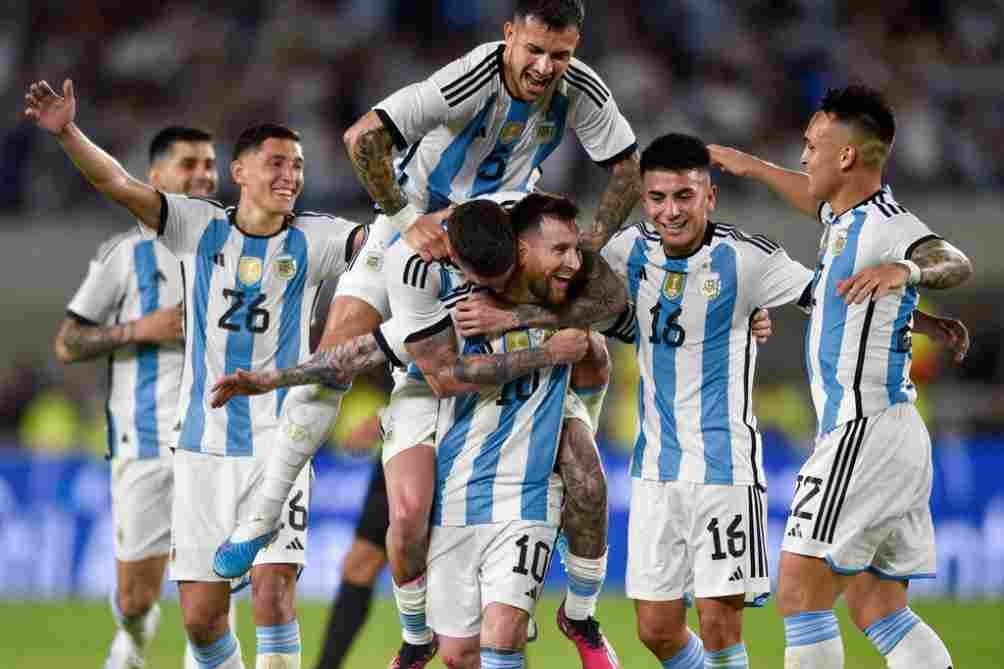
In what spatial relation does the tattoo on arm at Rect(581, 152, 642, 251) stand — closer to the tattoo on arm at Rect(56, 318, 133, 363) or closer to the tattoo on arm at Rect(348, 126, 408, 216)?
the tattoo on arm at Rect(348, 126, 408, 216)

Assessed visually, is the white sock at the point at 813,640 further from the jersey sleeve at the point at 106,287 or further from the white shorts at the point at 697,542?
the jersey sleeve at the point at 106,287

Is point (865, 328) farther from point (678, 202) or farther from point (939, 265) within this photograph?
point (678, 202)

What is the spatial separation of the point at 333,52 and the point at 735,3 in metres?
4.26

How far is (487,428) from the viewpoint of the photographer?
20.9 feet

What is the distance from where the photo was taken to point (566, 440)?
6465 millimetres

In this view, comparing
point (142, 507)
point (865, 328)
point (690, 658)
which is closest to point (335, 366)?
point (690, 658)

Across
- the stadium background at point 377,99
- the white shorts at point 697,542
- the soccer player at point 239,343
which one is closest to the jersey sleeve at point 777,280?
the white shorts at point 697,542

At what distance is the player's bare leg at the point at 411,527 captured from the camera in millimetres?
6332

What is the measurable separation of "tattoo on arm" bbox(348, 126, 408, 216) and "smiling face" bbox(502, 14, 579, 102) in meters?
0.60

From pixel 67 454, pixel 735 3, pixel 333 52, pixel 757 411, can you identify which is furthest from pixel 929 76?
pixel 67 454

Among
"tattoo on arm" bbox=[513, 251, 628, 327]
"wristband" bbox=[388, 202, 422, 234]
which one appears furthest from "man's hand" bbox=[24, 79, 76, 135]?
"tattoo on arm" bbox=[513, 251, 628, 327]

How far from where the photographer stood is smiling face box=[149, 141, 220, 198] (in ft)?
27.3

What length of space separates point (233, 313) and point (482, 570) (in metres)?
1.84

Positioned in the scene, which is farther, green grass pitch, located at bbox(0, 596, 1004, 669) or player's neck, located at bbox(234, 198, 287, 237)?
green grass pitch, located at bbox(0, 596, 1004, 669)
